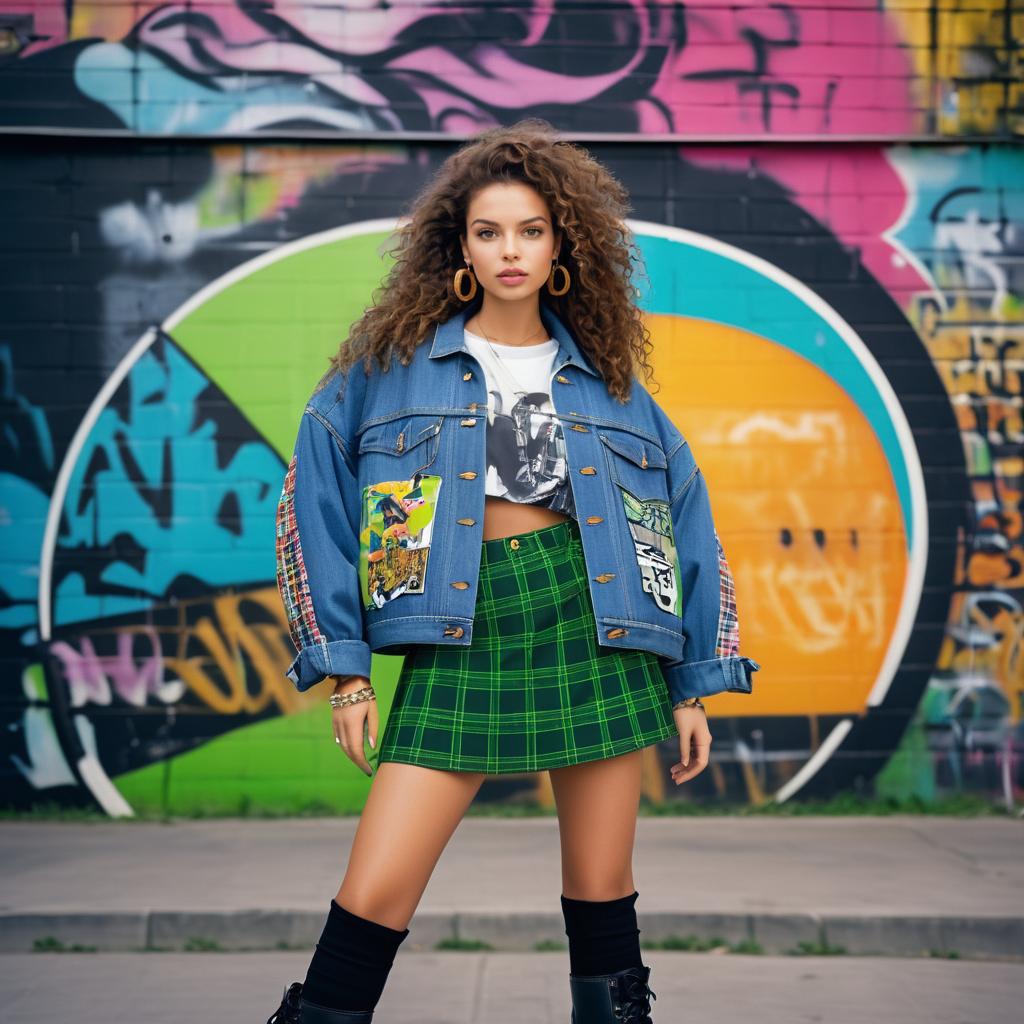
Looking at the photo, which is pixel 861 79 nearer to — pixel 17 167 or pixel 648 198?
pixel 648 198

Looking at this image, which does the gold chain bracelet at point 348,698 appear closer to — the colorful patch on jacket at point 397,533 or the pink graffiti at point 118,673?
the colorful patch on jacket at point 397,533

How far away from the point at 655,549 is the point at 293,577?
0.71 meters

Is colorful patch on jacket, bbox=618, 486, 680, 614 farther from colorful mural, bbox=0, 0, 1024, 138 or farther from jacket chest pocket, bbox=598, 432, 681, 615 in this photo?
colorful mural, bbox=0, 0, 1024, 138

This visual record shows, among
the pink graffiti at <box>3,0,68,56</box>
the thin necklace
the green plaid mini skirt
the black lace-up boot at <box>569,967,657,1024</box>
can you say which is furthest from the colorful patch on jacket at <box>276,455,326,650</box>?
the pink graffiti at <box>3,0,68,56</box>

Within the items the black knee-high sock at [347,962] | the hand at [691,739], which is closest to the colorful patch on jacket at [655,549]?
the hand at [691,739]

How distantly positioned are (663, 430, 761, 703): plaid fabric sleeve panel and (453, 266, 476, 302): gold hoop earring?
52 centimetres

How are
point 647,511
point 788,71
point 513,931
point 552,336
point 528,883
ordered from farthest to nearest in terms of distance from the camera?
point 788,71 → point 528,883 → point 513,931 → point 552,336 → point 647,511

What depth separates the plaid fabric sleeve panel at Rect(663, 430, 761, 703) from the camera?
10.3ft

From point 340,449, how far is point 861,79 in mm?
5295

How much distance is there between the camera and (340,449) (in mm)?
3057

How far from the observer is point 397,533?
3.00 metres

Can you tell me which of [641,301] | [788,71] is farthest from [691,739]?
[788,71]

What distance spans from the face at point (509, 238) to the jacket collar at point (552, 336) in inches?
4.1

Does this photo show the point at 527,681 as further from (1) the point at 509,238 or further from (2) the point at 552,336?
(1) the point at 509,238
